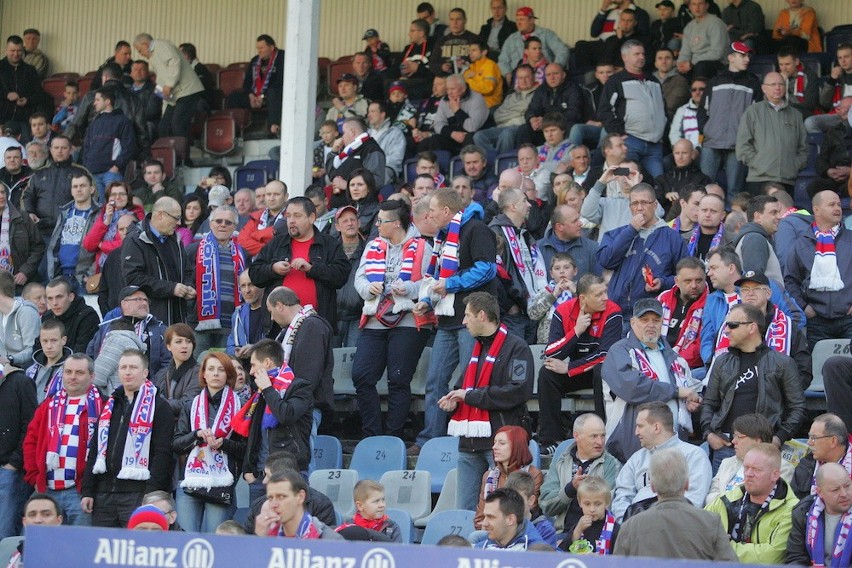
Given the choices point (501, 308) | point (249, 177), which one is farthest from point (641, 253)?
point (249, 177)

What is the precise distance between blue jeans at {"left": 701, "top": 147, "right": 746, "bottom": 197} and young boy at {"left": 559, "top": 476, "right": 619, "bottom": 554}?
18.9 ft

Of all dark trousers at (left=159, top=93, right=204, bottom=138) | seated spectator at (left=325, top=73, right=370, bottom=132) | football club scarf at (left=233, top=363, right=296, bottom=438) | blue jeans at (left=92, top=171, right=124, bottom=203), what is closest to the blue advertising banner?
football club scarf at (left=233, top=363, right=296, bottom=438)

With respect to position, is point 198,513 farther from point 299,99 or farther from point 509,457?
point 299,99

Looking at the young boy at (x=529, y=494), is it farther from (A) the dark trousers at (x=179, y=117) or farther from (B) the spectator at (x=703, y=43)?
(A) the dark trousers at (x=179, y=117)

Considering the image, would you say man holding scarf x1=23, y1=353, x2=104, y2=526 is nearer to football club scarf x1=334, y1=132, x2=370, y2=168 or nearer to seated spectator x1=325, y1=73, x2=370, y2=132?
football club scarf x1=334, y1=132, x2=370, y2=168

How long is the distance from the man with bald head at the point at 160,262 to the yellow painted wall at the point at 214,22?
7.17 meters

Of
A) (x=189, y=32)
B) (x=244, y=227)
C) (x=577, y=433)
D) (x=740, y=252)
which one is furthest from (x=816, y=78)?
(x=189, y=32)

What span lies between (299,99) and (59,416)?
4052mm

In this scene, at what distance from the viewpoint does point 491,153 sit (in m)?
15.1

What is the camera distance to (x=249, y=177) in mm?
16266

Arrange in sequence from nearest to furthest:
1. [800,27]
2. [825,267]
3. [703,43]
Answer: [825,267] < [703,43] < [800,27]

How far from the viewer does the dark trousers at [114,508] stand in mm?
9570

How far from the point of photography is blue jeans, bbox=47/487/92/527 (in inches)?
382

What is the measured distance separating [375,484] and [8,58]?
12.4m
